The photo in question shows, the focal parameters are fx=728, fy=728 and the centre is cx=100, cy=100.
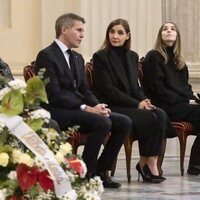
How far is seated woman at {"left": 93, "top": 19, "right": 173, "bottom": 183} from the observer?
594 cm

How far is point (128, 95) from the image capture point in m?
6.04

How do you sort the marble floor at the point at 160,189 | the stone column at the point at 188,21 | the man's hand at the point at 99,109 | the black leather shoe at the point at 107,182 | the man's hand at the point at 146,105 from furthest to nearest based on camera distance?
the stone column at the point at 188,21 < the man's hand at the point at 146,105 < the black leather shoe at the point at 107,182 < the man's hand at the point at 99,109 < the marble floor at the point at 160,189

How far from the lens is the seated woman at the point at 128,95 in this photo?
5938mm

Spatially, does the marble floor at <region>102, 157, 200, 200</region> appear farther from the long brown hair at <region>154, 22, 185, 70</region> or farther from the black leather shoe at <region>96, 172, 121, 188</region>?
the long brown hair at <region>154, 22, 185, 70</region>

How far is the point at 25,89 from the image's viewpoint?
2490 mm

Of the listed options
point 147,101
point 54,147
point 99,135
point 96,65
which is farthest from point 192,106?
point 54,147

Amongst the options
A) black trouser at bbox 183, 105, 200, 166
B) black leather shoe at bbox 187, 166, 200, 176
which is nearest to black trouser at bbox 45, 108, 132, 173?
black trouser at bbox 183, 105, 200, 166

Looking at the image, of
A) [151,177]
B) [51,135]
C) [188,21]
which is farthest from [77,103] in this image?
[188,21]

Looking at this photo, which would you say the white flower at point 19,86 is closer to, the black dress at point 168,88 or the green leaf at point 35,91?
the green leaf at point 35,91

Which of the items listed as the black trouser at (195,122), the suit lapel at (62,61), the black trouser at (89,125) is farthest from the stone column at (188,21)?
the black trouser at (89,125)

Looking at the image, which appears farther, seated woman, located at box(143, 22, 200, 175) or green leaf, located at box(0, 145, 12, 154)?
seated woman, located at box(143, 22, 200, 175)

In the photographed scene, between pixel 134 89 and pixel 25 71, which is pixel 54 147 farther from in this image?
pixel 134 89

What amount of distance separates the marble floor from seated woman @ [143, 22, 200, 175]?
41 cm

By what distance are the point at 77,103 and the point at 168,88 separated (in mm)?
1398
